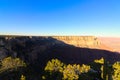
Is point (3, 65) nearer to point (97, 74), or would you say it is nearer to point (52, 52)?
point (97, 74)

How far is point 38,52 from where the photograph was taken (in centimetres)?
11350

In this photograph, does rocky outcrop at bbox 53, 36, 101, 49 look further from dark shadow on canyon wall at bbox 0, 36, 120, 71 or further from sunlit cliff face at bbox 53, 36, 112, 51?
dark shadow on canyon wall at bbox 0, 36, 120, 71

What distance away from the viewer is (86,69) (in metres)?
57.0

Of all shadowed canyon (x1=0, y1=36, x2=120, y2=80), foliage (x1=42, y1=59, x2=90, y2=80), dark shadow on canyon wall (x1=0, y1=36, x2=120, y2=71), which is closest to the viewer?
foliage (x1=42, y1=59, x2=90, y2=80)

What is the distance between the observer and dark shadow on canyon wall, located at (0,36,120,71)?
93.1 m

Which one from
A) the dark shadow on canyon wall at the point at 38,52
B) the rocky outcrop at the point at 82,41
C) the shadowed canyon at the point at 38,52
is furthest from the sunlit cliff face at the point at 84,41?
the dark shadow on canyon wall at the point at 38,52

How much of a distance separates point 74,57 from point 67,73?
263ft

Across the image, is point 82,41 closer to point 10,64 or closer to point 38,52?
point 38,52

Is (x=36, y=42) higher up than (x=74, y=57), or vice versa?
(x=36, y=42)

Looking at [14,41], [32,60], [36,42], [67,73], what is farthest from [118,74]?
[36,42]

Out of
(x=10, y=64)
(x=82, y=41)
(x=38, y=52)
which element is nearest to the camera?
(x=10, y=64)

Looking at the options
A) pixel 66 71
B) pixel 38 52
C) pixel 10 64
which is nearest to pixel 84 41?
pixel 38 52

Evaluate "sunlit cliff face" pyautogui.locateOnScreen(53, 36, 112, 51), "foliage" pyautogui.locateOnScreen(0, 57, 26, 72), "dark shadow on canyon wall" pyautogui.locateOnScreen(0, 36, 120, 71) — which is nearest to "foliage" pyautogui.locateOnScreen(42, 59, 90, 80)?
"foliage" pyautogui.locateOnScreen(0, 57, 26, 72)

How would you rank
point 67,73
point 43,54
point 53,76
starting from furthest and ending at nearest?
point 43,54 → point 53,76 → point 67,73
